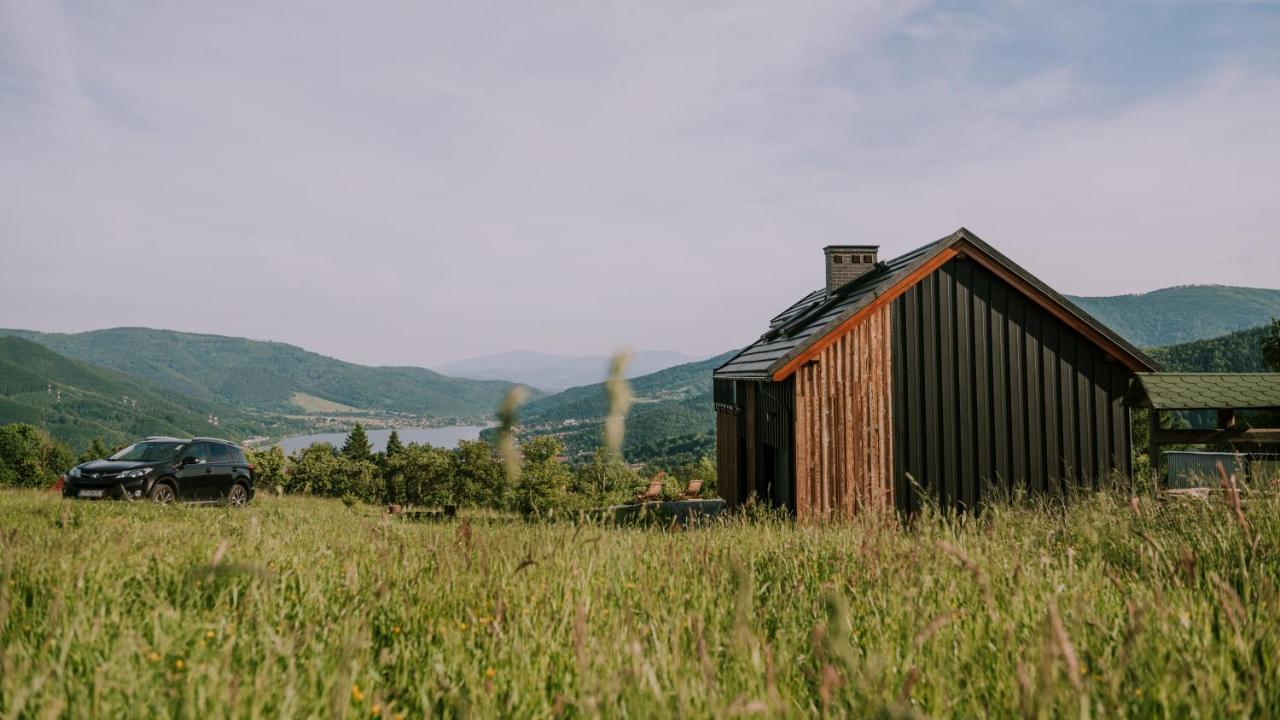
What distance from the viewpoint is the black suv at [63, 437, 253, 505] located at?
1568 cm

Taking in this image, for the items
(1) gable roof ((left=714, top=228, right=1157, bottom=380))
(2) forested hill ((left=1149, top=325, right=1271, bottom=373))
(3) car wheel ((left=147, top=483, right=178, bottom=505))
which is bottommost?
(3) car wheel ((left=147, top=483, right=178, bottom=505))

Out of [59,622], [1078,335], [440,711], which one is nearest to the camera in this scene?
[440,711]

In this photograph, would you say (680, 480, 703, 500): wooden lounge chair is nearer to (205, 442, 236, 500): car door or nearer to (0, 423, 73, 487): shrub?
(205, 442, 236, 500): car door

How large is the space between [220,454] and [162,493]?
6.42 ft

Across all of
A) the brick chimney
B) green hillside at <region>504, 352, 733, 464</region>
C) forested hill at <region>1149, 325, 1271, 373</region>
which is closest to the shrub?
green hillside at <region>504, 352, 733, 464</region>

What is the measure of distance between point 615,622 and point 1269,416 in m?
39.7

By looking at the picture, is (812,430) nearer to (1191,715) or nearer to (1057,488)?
(1057,488)

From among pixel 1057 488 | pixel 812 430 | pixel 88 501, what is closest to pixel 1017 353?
pixel 1057 488

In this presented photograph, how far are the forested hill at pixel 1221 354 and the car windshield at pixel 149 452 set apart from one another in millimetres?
115103

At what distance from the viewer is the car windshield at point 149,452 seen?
1680 centimetres

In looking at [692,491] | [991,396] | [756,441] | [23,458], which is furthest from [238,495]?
[23,458]

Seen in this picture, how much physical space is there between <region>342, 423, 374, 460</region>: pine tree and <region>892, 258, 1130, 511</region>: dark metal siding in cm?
5628

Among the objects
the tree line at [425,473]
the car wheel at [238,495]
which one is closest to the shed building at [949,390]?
the car wheel at [238,495]

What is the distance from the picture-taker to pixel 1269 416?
105ft
